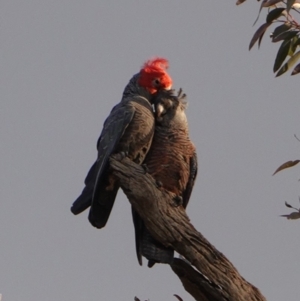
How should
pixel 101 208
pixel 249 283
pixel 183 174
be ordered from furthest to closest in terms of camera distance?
pixel 183 174
pixel 101 208
pixel 249 283

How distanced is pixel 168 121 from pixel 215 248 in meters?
1.71

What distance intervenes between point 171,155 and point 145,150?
0.71 feet

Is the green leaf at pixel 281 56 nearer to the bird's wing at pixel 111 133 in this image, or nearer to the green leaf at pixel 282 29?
the green leaf at pixel 282 29

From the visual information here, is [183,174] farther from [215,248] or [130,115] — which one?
[215,248]

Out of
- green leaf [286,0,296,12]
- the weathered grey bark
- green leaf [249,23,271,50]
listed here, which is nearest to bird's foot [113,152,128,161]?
the weathered grey bark

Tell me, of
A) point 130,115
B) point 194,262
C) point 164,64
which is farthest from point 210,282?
point 164,64

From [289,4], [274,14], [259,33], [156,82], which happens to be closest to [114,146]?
[156,82]

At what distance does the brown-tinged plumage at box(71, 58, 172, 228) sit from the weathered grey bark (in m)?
0.63

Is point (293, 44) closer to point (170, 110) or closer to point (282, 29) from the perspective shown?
point (282, 29)

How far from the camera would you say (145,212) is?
4691 mm

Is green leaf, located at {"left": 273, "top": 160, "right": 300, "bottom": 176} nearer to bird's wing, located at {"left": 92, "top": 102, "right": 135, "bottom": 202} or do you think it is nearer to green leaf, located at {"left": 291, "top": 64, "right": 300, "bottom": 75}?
green leaf, located at {"left": 291, "top": 64, "right": 300, "bottom": 75}

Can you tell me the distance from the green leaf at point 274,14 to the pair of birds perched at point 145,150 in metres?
1.96

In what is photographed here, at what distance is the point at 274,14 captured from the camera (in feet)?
13.1

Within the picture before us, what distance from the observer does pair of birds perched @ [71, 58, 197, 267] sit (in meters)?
5.54
